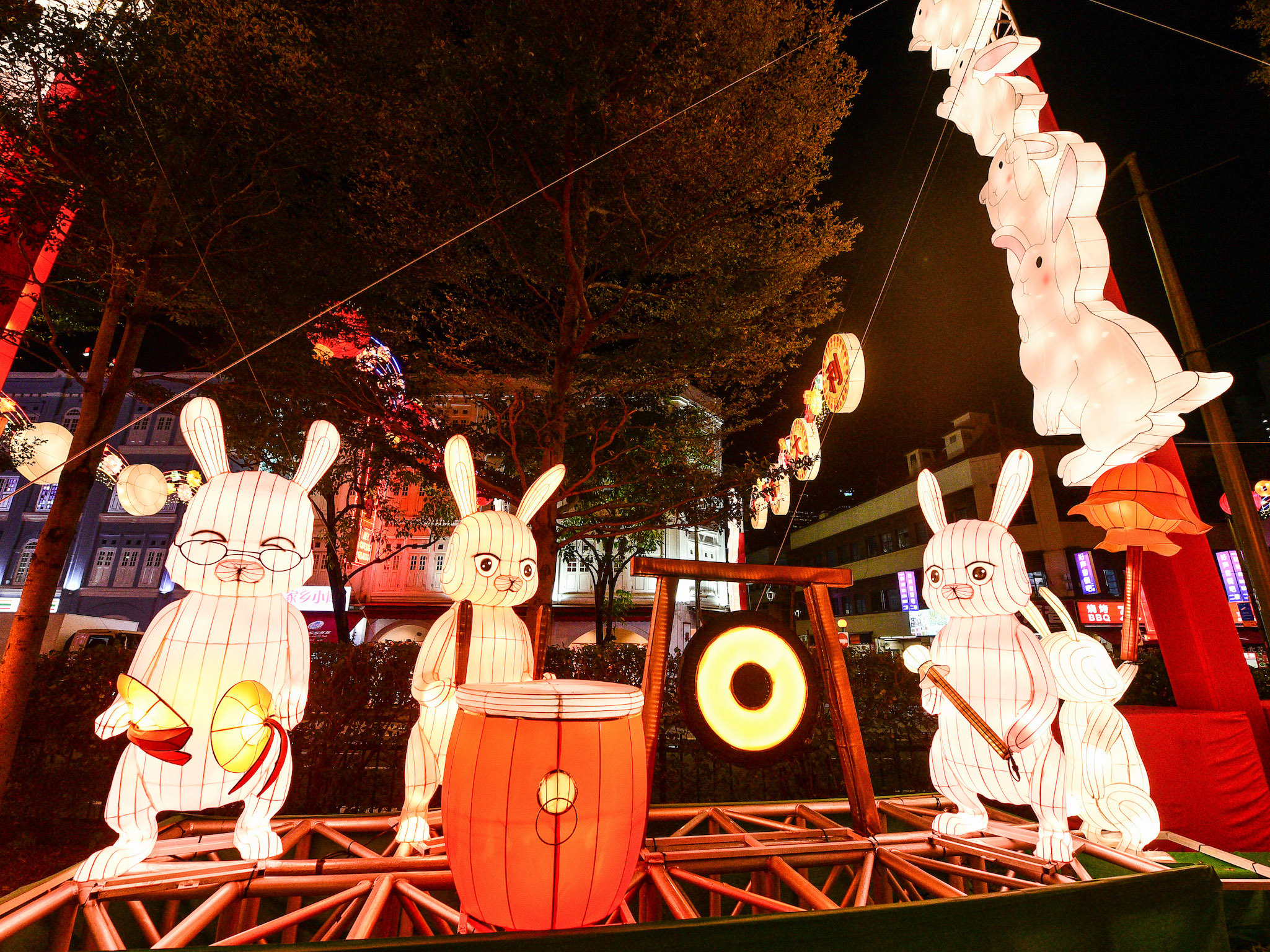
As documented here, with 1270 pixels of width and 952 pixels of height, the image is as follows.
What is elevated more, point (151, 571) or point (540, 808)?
point (151, 571)

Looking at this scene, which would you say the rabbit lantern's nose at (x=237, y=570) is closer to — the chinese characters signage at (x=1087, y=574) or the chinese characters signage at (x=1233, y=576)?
the chinese characters signage at (x=1233, y=576)

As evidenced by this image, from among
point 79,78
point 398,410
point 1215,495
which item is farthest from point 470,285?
point 1215,495

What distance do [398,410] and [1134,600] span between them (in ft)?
22.7

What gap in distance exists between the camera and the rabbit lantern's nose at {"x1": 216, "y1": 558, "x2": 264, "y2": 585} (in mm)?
2553

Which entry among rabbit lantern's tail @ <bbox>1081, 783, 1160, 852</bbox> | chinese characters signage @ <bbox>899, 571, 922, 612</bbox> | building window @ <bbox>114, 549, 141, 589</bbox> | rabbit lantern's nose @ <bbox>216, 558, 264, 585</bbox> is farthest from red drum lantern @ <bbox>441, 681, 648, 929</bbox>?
building window @ <bbox>114, 549, 141, 589</bbox>

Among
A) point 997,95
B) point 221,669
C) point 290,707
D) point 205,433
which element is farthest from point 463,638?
point 997,95

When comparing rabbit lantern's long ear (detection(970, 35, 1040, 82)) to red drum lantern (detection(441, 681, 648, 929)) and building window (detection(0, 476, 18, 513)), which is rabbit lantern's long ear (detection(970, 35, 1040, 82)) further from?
building window (detection(0, 476, 18, 513))

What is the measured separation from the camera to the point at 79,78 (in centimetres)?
548

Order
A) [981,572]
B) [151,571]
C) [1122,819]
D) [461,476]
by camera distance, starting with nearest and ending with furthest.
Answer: [1122,819] < [981,572] < [461,476] < [151,571]

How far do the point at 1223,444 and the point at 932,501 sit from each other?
427cm

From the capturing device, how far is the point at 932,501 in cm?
337

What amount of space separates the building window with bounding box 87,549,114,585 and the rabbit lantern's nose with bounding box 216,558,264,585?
27.8 metres

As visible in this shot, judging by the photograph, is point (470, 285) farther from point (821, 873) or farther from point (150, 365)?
point (150, 365)

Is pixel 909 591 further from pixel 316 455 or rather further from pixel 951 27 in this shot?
pixel 316 455
